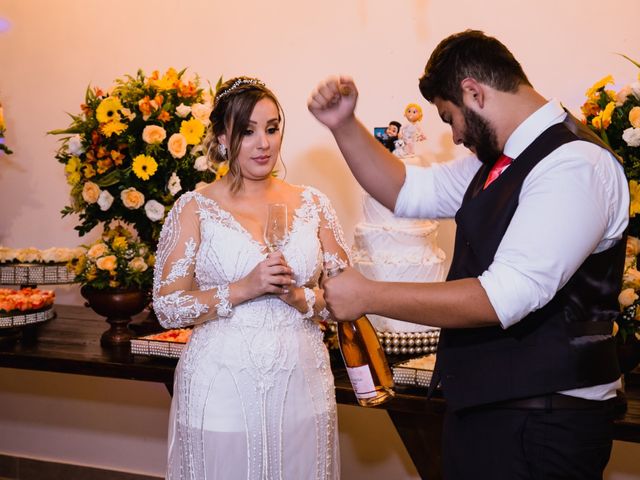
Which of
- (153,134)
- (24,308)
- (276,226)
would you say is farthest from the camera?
(24,308)

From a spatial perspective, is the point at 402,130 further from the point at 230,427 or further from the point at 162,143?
the point at 230,427

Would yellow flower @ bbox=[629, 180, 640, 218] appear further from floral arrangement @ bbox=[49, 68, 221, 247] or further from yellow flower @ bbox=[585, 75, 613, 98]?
floral arrangement @ bbox=[49, 68, 221, 247]

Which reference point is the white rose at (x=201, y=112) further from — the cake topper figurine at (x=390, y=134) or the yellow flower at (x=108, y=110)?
the cake topper figurine at (x=390, y=134)

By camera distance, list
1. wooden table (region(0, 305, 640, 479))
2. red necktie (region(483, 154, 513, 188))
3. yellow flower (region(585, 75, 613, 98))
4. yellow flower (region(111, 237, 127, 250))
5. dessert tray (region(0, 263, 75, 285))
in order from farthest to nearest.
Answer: dessert tray (region(0, 263, 75, 285)), yellow flower (region(111, 237, 127, 250)), yellow flower (region(585, 75, 613, 98)), wooden table (region(0, 305, 640, 479)), red necktie (region(483, 154, 513, 188))

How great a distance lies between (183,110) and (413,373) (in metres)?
1.37

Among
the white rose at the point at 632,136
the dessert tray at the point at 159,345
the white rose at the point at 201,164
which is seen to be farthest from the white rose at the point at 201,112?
the white rose at the point at 632,136

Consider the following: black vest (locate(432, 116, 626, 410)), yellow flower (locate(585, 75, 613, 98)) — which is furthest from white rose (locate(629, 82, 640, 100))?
black vest (locate(432, 116, 626, 410))

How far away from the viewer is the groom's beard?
5.62 feet

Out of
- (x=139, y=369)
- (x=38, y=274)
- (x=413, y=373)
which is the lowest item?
(x=139, y=369)

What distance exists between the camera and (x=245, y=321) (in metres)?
2.42

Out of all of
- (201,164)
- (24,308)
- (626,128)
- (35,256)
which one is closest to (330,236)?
(201,164)

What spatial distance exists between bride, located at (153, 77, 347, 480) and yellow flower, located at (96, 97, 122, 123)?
696 mm

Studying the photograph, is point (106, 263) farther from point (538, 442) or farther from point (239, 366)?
point (538, 442)

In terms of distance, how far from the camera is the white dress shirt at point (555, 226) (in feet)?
4.89
